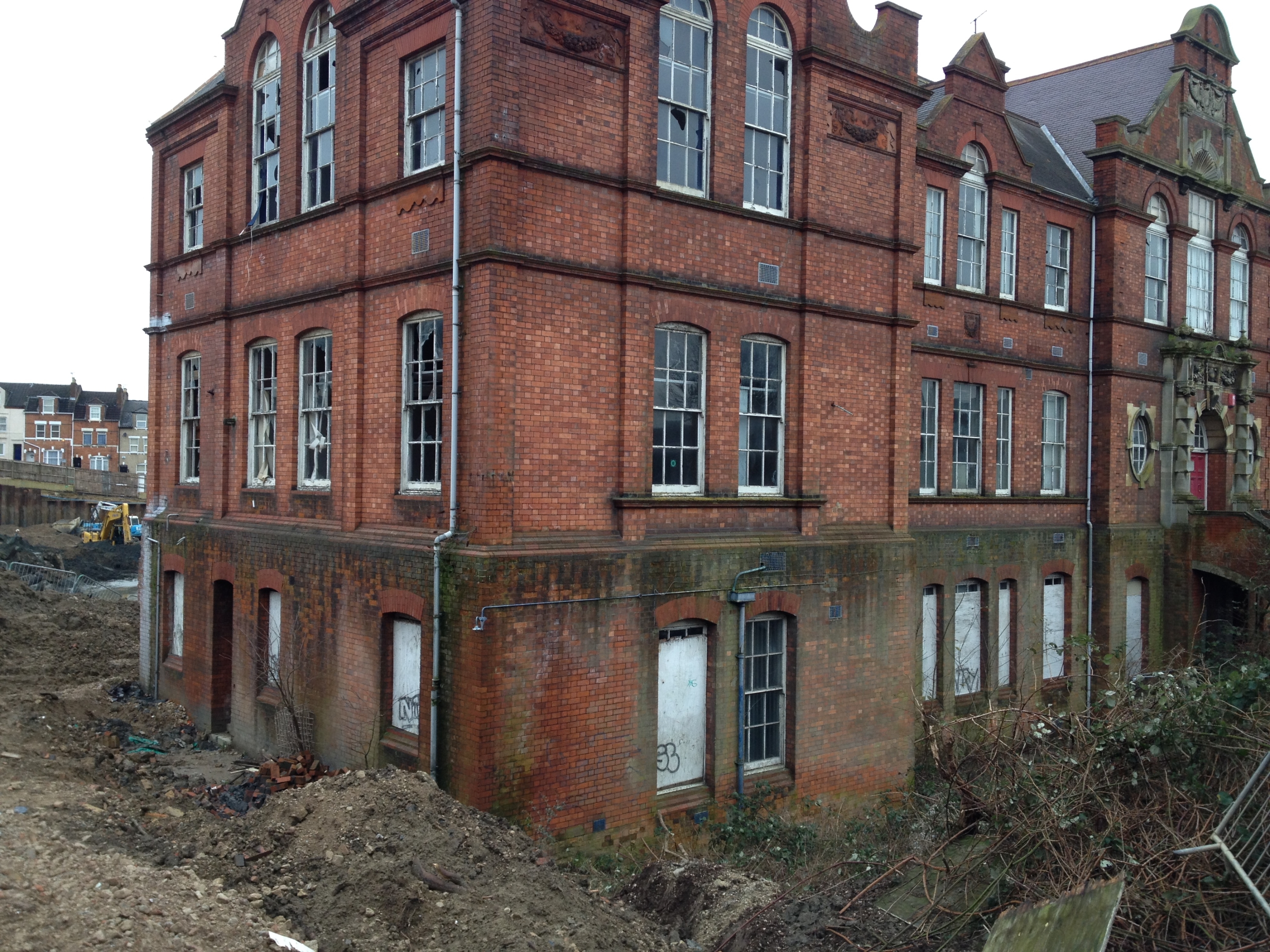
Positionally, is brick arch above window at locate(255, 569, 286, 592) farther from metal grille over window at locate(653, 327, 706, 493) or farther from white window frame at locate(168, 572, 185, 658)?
metal grille over window at locate(653, 327, 706, 493)

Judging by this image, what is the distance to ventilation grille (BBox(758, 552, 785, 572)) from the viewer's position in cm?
1302

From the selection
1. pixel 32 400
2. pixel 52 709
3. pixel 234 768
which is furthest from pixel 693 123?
pixel 32 400

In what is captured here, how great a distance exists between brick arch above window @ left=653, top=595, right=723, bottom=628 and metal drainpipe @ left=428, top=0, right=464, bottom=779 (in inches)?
100

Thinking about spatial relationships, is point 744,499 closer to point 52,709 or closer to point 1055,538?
point 1055,538

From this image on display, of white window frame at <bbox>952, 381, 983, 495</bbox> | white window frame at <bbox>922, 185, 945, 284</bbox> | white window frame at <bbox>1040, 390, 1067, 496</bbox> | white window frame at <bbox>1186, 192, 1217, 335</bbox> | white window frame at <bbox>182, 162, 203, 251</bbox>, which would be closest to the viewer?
white window frame at <bbox>182, 162, 203, 251</bbox>

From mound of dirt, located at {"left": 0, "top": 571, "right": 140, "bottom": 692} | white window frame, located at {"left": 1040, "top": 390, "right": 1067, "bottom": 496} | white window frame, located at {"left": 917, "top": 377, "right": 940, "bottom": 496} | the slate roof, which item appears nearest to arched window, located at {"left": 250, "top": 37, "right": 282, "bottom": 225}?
mound of dirt, located at {"left": 0, "top": 571, "right": 140, "bottom": 692}

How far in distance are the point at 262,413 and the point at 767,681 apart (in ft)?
28.0

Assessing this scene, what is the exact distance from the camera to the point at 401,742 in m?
12.1

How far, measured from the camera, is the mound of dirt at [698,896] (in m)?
9.12

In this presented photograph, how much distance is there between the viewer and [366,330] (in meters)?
13.1

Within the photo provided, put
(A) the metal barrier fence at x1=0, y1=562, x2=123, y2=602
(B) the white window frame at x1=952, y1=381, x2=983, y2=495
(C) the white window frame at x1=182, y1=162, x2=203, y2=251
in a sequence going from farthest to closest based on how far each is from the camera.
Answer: (A) the metal barrier fence at x1=0, y1=562, x2=123, y2=602, (B) the white window frame at x1=952, y1=381, x2=983, y2=495, (C) the white window frame at x1=182, y1=162, x2=203, y2=251

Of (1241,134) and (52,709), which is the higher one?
(1241,134)

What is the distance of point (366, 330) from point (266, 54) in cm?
579

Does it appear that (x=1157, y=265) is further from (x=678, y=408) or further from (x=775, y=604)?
(x=678, y=408)
